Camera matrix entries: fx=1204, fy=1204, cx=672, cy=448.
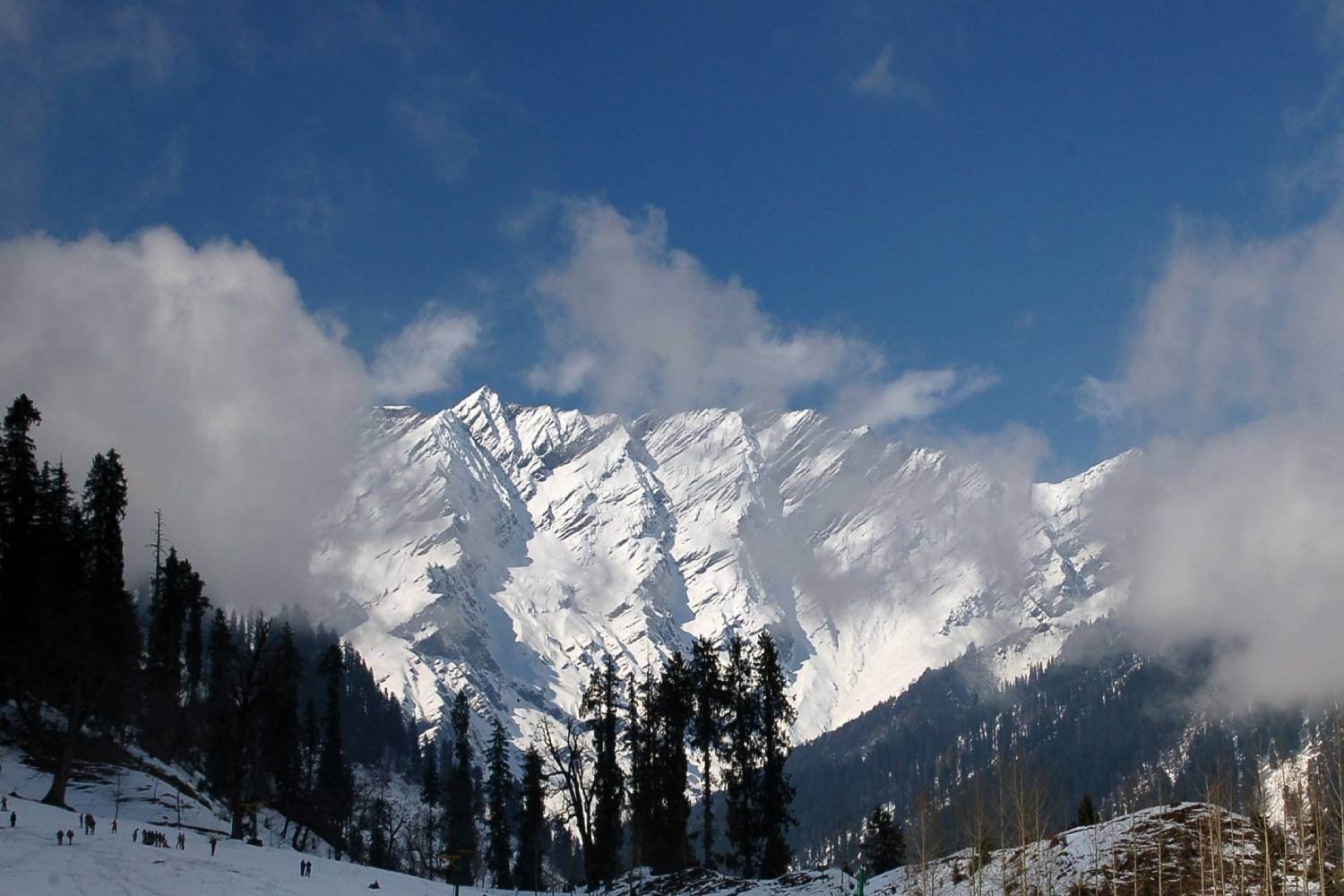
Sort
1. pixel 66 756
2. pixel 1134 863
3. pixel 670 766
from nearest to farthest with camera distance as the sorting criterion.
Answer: pixel 1134 863 < pixel 66 756 < pixel 670 766

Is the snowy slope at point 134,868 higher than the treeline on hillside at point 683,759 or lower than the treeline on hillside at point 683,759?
lower

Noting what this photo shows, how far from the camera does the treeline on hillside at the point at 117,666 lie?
6512cm

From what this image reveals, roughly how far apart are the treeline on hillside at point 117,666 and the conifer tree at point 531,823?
1584 cm

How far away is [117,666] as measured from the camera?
68.0m

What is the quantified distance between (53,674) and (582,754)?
29.7 m

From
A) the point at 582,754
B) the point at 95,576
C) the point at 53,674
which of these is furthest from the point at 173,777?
the point at 582,754

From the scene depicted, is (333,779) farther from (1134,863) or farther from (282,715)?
(1134,863)

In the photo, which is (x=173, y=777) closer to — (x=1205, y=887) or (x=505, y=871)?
(x=505, y=871)

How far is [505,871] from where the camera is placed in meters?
101

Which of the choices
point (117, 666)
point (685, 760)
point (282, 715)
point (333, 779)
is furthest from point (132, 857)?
point (333, 779)

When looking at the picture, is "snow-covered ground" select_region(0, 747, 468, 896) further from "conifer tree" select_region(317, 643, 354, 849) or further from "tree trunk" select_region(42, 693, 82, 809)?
"conifer tree" select_region(317, 643, 354, 849)

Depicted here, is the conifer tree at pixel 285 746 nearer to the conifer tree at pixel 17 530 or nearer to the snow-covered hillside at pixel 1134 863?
the conifer tree at pixel 17 530

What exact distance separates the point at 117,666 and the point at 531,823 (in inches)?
1334

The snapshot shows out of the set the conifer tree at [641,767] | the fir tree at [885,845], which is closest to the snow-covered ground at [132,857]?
the conifer tree at [641,767]
